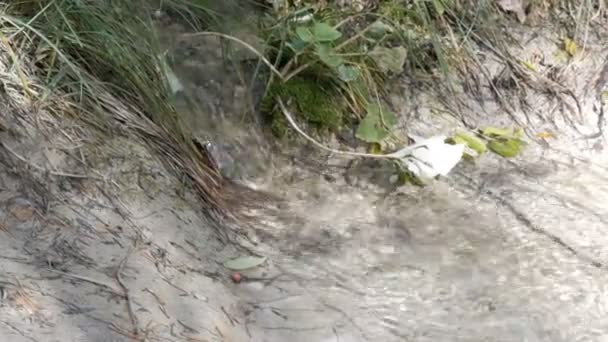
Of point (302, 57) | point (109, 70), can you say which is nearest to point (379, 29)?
point (302, 57)

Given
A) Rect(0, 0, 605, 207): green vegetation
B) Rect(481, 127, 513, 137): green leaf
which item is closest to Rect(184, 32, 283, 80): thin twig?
Rect(0, 0, 605, 207): green vegetation

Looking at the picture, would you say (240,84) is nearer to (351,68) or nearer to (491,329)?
(351,68)

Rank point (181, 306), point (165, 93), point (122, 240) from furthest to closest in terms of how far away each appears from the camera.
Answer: point (165, 93) < point (122, 240) < point (181, 306)

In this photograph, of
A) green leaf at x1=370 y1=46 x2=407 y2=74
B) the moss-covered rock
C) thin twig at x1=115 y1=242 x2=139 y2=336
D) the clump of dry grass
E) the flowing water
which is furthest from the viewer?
green leaf at x1=370 y1=46 x2=407 y2=74

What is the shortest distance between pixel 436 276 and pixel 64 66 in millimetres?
1155

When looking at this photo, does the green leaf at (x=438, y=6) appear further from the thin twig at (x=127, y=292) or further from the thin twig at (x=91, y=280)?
the thin twig at (x=91, y=280)

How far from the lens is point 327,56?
252 cm

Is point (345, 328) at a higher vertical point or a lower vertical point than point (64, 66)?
lower

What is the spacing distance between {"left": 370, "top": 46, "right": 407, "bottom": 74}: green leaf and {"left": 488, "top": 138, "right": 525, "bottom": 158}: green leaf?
1.30 ft

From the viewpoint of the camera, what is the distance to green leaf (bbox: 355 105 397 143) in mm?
2584

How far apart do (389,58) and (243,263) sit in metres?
0.92

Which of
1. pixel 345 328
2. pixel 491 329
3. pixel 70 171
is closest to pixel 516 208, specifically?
pixel 491 329

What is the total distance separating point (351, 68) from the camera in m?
2.59

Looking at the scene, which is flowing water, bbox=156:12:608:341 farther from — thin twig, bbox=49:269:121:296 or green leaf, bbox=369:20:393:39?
thin twig, bbox=49:269:121:296
